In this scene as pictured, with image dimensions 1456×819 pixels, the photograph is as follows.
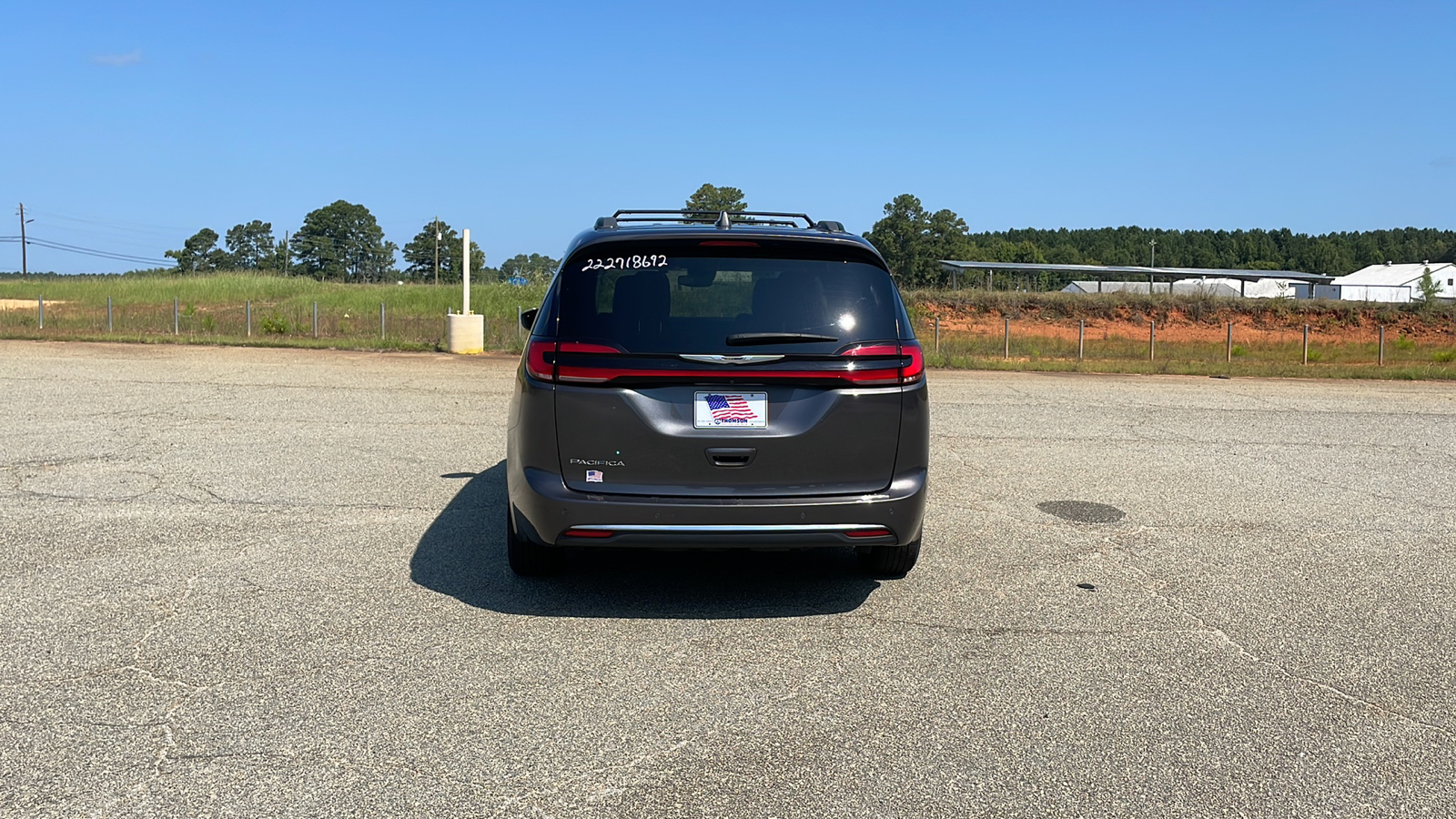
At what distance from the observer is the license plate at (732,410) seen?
4969 mm

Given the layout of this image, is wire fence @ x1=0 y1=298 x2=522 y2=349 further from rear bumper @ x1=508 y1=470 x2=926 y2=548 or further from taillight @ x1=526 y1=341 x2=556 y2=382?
rear bumper @ x1=508 y1=470 x2=926 y2=548

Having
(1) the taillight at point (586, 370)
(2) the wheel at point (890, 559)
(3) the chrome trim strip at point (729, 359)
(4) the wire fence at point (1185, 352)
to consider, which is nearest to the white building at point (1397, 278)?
(4) the wire fence at point (1185, 352)

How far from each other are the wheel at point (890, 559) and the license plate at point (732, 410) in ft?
3.75

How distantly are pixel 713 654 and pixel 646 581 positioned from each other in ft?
3.90

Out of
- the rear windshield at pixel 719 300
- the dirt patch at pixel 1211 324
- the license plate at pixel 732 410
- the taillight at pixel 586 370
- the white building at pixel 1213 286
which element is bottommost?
the license plate at pixel 732 410

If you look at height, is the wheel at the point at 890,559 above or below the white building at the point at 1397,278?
below

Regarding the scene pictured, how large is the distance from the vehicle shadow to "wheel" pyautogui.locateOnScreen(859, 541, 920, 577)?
84mm

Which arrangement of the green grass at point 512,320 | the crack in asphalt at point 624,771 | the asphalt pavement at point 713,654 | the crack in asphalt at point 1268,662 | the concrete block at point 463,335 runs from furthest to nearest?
the green grass at point 512,320 < the concrete block at point 463,335 < the crack in asphalt at point 1268,662 < the asphalt pavement at point 713,654 < the crack in asphalt at point 624,771

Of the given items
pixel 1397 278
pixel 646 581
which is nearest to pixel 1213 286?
pixel 1397 278

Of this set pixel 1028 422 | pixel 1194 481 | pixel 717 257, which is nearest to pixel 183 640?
pixel 717 257

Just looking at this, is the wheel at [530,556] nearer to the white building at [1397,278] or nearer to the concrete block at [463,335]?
the concrete block at [463,335]

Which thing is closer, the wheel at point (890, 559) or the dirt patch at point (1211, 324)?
the wheel at point (890, 559)

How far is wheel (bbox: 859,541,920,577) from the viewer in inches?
228

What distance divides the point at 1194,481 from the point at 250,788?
7.69m
